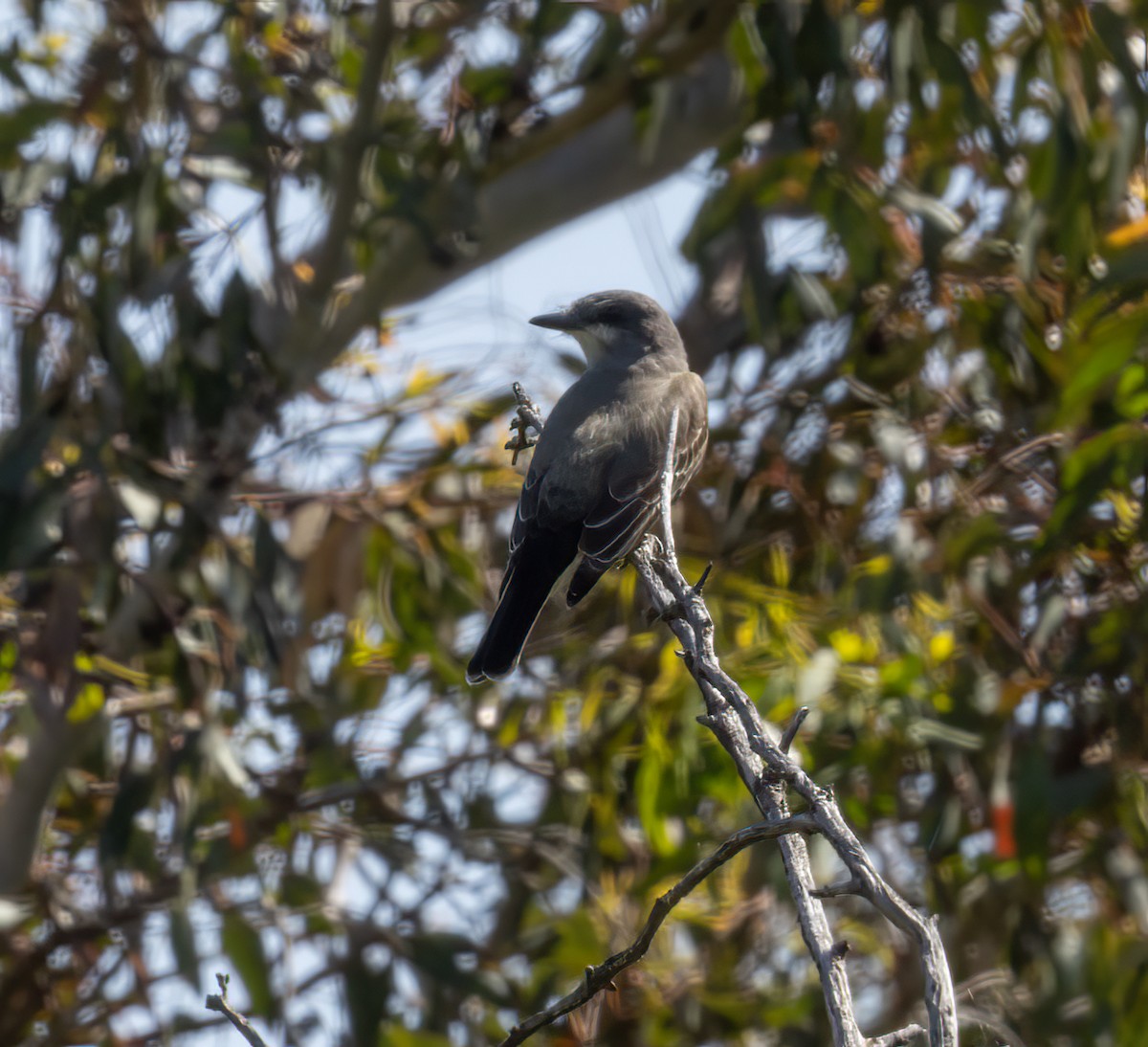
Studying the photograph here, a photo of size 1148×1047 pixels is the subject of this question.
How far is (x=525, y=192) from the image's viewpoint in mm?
5258

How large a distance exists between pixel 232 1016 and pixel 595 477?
80.5 inches

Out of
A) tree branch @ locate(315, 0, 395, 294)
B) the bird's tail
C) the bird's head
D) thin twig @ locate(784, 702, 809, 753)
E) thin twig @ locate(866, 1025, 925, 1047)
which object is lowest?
thin twig @ locate(866, 1025, 925, 1047)

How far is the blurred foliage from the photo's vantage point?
12.9 feet

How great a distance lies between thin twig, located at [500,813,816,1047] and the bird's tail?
5.07 feet

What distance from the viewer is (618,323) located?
4.39 metres

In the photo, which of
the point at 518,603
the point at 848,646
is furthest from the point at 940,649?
the point at 518,603

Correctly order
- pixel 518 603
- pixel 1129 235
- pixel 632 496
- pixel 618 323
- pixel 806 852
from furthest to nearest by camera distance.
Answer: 1. pixel 618 323
2. pixel 1129 235
3. pixel 632 496
4. pixel 518 603
5. pixel 806 852

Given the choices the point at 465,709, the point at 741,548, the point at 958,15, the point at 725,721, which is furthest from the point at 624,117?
the point at 725,721

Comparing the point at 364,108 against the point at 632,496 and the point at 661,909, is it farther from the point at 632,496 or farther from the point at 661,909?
the point at 661,909

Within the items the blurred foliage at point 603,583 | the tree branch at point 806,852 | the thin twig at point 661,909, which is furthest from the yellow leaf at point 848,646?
the thin twig at point 661,909

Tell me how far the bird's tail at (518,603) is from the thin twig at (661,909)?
1547mm

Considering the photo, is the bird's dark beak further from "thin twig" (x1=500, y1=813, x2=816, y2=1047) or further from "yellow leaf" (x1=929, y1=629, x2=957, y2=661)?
"thin twig" (x1=500, y1=813, x2=816, y2=1047)

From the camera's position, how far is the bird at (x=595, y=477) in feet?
11.0

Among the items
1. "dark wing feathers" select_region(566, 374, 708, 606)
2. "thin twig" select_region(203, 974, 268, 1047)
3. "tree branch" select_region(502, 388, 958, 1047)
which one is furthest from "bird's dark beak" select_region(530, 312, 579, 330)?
"thin twig" select_region(203, 974, 268, 1047)
